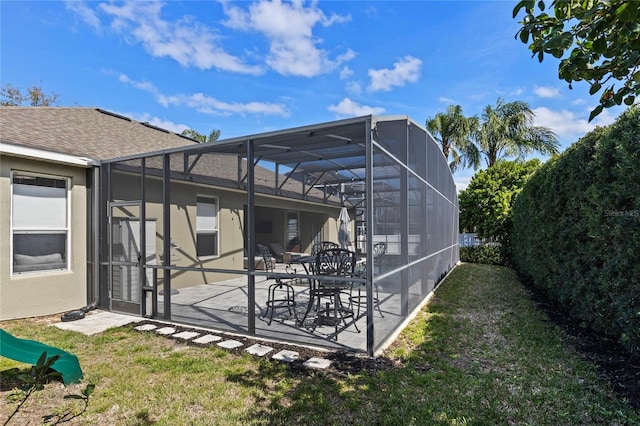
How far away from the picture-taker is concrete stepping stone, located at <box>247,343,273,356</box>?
4.40 meters

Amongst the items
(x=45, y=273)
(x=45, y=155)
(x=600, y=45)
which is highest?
(x=45, y=155)

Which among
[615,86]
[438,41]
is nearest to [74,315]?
[615,86]

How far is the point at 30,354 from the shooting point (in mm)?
3061

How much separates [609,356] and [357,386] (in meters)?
2.96

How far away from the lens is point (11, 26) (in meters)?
6.68

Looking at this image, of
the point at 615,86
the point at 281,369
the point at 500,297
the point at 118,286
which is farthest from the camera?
the point at 500,297

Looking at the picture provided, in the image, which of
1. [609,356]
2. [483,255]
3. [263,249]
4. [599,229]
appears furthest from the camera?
[483,255]

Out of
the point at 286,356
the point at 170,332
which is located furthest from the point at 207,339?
the point at 286,356

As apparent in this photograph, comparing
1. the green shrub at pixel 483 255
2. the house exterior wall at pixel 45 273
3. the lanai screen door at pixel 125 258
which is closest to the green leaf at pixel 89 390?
the lanai screen door at pixel 125 258

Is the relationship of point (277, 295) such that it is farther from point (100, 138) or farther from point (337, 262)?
point (100, 138)

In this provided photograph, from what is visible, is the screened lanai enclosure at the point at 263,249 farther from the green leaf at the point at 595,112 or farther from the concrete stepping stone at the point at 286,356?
the green leaf at the point at 595,112

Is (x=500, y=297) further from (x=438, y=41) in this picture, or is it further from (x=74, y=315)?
(x=74, y=315)

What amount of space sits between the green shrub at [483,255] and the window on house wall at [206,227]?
12.1m

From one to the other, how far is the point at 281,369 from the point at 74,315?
4.25 meters
